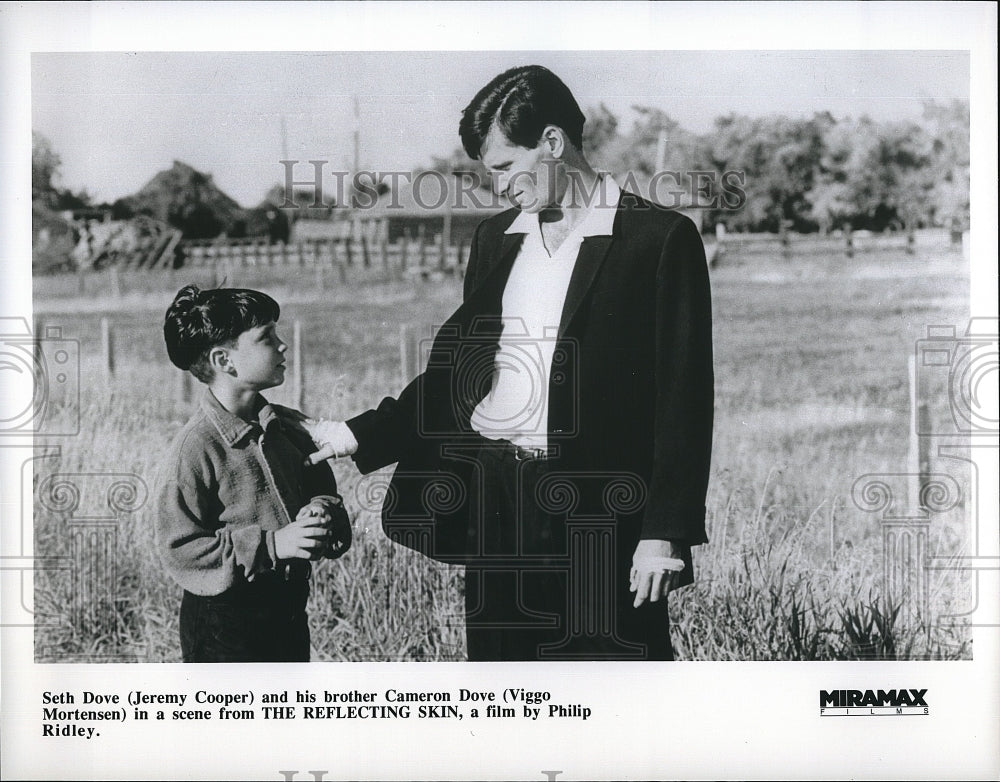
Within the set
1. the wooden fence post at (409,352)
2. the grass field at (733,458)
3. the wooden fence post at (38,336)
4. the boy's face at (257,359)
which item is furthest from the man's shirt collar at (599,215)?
the wooden fence post at (38,336)

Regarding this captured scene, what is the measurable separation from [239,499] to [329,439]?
35cm

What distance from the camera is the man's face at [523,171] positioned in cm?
382

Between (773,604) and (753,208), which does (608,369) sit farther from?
(773,604)

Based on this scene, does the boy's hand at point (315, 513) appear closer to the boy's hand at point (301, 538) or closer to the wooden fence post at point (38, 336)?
the boy's hand at point (301, 538)

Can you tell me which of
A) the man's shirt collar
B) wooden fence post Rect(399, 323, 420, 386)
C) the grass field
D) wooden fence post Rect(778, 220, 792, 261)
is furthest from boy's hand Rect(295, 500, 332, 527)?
wooden fence post Rect(778, 220, 792, 261)

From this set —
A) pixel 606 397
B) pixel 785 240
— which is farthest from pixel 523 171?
pixel 785 240

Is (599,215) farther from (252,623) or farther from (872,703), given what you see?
(872,703)

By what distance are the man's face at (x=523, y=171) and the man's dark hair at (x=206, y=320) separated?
33.9 inches

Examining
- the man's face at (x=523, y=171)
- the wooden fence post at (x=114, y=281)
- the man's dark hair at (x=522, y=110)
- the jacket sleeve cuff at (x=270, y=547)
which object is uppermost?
the man's dark hair at (x=522, y=110)

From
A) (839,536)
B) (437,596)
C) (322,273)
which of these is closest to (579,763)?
(437,596)

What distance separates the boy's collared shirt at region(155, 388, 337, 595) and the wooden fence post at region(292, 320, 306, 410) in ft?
0.26

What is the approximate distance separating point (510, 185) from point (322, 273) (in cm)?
70

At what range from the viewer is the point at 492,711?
12.7ft

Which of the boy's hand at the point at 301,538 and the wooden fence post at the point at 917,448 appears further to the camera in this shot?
the wooden fence post at the point at 917,448
